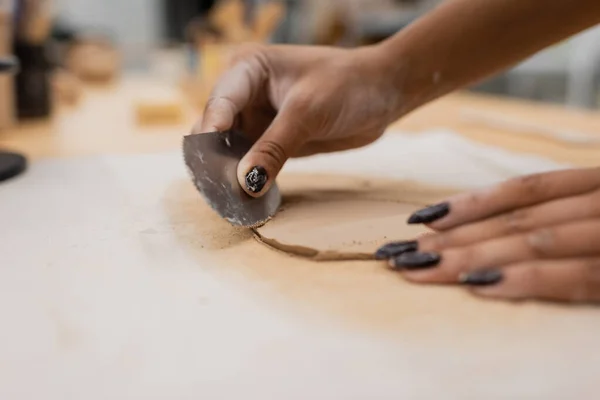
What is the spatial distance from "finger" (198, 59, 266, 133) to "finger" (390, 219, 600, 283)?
31 cm

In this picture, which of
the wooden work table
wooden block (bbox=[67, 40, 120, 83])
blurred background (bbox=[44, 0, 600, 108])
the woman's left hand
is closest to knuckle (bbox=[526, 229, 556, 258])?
the woman's left hand

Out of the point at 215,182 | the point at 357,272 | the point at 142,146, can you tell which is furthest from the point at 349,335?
the point at 142,146

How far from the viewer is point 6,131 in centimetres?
135

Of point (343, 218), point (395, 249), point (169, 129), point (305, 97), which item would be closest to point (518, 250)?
point (395, 249)

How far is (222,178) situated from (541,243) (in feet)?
1.06

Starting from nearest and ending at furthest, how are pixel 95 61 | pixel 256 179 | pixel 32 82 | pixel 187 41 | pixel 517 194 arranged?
pixel 517 194
pixel 256 179
pixel 32 82
pixel 95 61
pixel 187 41

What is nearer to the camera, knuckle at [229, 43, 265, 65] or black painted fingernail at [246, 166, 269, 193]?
black painted fingernail at [246, 166, 269, 193]

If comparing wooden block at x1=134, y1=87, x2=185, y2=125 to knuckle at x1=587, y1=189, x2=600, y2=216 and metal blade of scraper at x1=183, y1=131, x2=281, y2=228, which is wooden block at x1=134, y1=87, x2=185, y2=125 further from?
knuckle at x1=587, y1=189, x2=600, y2=216

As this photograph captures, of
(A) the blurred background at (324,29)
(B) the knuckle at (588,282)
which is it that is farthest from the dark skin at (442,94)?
(A) the blurred background at (324,29)

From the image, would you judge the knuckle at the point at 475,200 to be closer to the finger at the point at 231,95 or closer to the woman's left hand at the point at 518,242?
the woman's left hand at the point at 518,242

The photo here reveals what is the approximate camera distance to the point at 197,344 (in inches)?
17.0

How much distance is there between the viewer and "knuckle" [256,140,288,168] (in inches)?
26.0

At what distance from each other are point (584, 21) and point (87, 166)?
2.63ft

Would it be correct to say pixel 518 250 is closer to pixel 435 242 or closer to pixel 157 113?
pixel 435 242
